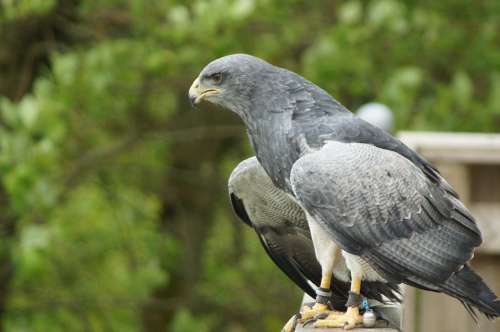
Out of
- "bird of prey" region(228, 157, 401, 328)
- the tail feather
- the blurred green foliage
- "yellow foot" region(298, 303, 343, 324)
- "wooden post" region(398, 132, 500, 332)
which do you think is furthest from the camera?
the blurred green foliage

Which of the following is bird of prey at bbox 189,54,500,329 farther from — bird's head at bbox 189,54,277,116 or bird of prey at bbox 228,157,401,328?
bird of prey at bbox 228,157,401,328

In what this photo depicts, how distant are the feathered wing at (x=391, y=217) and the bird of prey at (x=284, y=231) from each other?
0.17 meters

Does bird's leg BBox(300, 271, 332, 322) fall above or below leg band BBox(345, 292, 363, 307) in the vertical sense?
below

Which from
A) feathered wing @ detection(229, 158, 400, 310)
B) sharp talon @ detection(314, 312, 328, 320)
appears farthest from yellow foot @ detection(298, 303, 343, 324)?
feathered wing @ detection(229, 158, 400, 310)

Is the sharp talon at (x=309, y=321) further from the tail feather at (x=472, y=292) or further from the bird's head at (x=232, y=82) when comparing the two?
the bird's head at (x=232, y=82)

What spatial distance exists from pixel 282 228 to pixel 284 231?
15 mm

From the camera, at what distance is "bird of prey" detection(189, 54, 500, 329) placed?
2.54 meters

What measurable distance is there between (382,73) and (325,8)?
72 centimetres

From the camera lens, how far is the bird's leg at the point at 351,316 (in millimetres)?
2543

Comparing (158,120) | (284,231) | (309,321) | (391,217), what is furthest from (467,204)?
(158,120)

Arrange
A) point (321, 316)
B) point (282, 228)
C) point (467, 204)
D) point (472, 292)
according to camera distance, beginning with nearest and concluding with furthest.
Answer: point (472, 292) → point (321, 316) → point (282, 228) → point (467, 204)


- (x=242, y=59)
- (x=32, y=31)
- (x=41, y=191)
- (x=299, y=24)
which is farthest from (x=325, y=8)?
(x=242, y=59)

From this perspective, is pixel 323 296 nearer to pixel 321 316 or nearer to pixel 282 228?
pixel 321 316

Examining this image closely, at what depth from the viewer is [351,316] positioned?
256 centimetres
